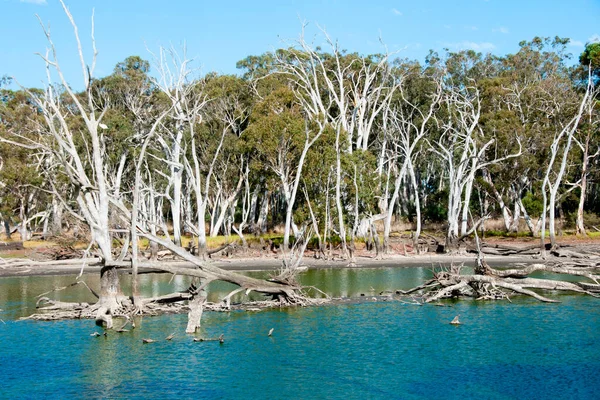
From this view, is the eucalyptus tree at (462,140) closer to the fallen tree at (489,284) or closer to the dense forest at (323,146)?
the dense forest at (323,146)

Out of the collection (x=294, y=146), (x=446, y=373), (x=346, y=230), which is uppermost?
(x=294, y=146)

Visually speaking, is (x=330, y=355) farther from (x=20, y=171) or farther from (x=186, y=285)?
(x=20, y=171)

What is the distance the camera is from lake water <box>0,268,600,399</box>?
17766mm

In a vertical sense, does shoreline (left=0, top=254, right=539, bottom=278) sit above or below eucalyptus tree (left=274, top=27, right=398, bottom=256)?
below

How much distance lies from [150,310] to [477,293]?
530 inches

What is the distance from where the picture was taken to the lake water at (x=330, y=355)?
58.3 ft

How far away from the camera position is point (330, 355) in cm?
2109

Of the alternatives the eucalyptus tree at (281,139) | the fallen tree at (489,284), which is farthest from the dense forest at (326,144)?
the fallen tree at (489,284)

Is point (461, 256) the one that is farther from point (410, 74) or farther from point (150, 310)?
point (150, 310)

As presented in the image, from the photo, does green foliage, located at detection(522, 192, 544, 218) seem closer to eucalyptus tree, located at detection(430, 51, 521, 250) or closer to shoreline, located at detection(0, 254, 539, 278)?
eucalyptus tree, located at detection(430, 51, 521, 250)

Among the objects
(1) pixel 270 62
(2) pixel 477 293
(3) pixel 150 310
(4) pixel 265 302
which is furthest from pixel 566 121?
(3) pixel 150 310

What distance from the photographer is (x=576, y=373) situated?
18.8 metres

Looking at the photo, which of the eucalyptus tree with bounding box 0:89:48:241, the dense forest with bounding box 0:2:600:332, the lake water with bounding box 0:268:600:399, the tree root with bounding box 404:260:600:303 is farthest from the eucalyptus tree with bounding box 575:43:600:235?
the eucalyptus tree with bounding box 0:89:48:241

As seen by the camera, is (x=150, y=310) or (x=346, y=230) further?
(x=346, y=230)
